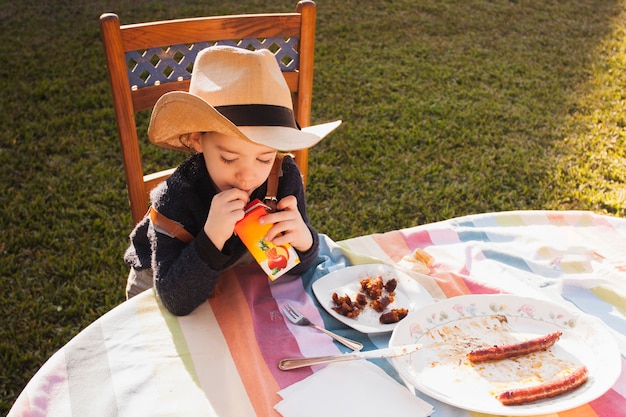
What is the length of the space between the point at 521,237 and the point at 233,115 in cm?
89

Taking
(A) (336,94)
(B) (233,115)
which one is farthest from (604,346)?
(A) (336,94)

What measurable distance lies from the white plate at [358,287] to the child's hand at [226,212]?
27 centimetres

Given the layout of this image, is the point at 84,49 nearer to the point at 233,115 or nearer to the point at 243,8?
the point at 243,8

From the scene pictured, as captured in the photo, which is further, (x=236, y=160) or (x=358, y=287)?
(x=358, y=287)

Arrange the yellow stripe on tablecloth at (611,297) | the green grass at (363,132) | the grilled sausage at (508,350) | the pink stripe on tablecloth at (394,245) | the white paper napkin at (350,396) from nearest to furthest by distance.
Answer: the white paper napkin at (350,396), the grilled sausage at (508,350), the yellow stripe on tablecloth at (611,297), the pink stripe on tablecloth at (394,245), the green grass at (363,132)

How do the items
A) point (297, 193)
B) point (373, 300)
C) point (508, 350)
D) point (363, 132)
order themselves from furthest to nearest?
point (363, 132), point (297, 193), point (373, 300), point (508, 350)

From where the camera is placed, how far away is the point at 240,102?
1.51 m

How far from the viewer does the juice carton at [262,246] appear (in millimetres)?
1417

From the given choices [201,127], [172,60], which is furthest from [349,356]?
[172,60]

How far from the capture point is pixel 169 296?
148 cm

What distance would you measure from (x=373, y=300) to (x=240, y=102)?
0.56 meters

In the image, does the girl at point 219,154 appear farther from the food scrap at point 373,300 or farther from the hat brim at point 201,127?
the food scrap at point 373,300

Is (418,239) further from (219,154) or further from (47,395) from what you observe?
(47,395)

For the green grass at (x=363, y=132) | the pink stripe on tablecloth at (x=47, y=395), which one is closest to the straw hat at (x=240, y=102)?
the pink stripe on tablecloth at (x=47, y=395)
